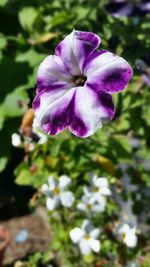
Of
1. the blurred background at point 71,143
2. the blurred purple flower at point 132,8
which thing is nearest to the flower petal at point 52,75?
the blurred background at point 71,143

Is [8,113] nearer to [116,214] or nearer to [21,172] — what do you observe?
[21,172]

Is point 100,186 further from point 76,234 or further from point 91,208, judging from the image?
point 76,234

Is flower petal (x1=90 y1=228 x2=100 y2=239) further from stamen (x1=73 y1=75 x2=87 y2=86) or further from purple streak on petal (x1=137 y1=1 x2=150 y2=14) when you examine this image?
stamen (x1=73 y1=75 x2=87 y2=86)

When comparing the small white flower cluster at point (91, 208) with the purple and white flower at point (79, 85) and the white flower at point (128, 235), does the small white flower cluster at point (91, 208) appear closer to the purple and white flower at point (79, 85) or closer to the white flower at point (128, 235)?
the white flower at point (128, 235)

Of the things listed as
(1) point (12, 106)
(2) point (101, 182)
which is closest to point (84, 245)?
(2) point (101, 182)

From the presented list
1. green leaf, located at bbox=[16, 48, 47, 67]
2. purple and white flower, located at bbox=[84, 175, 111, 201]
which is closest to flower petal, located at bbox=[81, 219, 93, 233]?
purple and white flower, located at bbox=[84, 175, 111, 201]

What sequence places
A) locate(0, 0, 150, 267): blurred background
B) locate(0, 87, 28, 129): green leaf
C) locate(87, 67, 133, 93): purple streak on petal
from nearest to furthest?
1. locate(87, 67, 133, 93): purple streak on petal
2. locate(0, 0, 150, 267): blurred background
3. locate(0, 87, 28, 129): green leaf

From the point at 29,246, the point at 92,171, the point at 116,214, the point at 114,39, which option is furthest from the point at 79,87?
the point at 29,246
